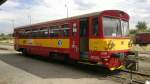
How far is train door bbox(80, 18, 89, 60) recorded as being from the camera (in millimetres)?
14438

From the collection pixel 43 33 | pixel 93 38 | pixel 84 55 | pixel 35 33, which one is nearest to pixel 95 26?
pixel 93 38

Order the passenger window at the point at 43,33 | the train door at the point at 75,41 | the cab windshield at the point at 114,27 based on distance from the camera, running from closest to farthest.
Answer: the cab windshield at the point at 114,27, the train door at the point at 75,41, the passenger window at the point at 43,33

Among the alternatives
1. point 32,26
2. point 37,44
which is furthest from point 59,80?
point 32,26

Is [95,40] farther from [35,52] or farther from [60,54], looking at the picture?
[35,52]

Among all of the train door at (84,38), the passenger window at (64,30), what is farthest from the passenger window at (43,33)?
the train door at (84,38)

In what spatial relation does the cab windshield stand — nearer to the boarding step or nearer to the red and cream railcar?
the red and cream railcar

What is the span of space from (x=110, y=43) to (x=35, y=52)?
9.73 meters

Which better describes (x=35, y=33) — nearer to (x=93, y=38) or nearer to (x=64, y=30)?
(x=64, y=30)

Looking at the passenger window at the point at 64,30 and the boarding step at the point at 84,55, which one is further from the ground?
the passenger window at the point at 64,30

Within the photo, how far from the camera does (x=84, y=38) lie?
48.4ft

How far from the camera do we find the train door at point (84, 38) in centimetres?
1444

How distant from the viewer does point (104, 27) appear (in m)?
13.2

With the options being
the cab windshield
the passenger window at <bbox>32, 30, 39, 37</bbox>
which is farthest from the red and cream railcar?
the passenger window at <bbox>32, 30, 39, 37</bbox>

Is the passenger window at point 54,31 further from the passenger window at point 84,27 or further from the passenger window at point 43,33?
the passenger window at point 84,27
